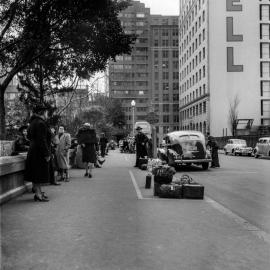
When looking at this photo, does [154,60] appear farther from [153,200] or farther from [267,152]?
[153,200]

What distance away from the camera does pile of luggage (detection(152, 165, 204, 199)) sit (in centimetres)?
992

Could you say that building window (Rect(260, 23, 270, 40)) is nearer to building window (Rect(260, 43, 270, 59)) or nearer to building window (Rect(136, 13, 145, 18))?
building window (Rect(260, 43, 270, 59))

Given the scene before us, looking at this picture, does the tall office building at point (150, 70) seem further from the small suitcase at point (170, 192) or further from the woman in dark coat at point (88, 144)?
the small suitcase at point (170, 192)

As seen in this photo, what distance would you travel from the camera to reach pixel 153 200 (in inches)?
375

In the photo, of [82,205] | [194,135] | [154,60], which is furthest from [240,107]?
[154,60]

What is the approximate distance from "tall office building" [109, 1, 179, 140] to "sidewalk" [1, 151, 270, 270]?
125372 millimetres

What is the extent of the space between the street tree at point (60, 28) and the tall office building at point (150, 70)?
393 ft

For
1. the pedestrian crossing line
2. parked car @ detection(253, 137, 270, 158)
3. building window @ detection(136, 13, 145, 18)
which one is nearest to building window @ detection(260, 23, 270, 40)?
parked car @ detection(253, 137, 270, 158)

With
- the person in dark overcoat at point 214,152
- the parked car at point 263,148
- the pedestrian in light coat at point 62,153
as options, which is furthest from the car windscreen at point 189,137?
the parked car at point 263,148

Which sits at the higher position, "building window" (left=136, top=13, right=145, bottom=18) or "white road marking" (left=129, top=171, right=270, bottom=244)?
"building window" (left=136, top=13, right=145, bottom=18)

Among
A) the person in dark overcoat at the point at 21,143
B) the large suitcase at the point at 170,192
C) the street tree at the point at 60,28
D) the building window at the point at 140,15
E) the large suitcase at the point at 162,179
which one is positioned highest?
the building window at the point at 140,15

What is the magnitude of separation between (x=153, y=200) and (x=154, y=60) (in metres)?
138

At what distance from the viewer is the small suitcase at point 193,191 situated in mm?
9883

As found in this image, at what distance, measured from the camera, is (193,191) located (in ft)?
32.6
